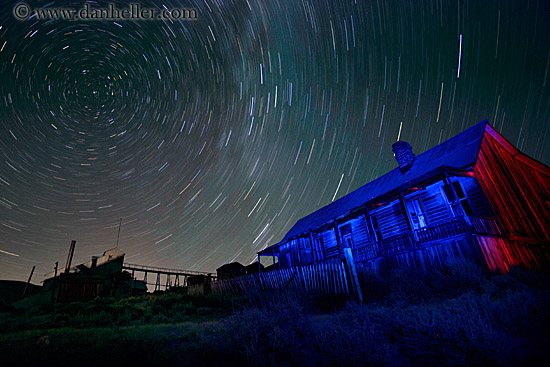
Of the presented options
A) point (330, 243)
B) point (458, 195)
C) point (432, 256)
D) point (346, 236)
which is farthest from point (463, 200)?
point (330, 243)

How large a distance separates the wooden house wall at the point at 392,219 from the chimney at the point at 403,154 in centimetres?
331

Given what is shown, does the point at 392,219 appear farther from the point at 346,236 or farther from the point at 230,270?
the point at 230,270

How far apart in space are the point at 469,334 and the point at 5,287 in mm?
73865

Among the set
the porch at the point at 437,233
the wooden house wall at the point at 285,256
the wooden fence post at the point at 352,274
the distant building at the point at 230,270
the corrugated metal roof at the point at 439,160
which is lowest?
the wooden fence post at the point at 352,274

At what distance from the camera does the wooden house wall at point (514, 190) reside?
1159 cm

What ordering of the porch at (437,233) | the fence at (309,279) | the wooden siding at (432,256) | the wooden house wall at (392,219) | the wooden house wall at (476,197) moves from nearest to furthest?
the fence at (309,279)
the wooden siding at (432,256)
the porch at (437,233)
the wooden house wall at (476,197)
the wooden house wall at (392,219)

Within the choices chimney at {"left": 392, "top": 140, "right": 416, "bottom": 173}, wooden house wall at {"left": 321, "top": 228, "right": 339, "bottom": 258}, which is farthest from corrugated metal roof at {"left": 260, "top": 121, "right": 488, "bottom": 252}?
wooden house wall at {"left": 321, "top": 228, "right": 339, "bottom": 258}

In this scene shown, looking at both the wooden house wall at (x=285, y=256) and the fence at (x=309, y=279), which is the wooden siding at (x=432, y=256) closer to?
the fence at (x=309, y=279)

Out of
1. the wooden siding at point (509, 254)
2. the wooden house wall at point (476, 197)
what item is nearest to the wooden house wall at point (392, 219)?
the wooden house wall at point (476, 197)

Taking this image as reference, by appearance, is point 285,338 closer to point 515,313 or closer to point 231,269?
point 515,313

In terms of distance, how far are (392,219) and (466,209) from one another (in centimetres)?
415

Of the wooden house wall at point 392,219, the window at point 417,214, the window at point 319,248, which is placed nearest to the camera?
the window at point 417,214

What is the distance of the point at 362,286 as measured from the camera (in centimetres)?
750

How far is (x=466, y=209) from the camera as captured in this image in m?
12.3
